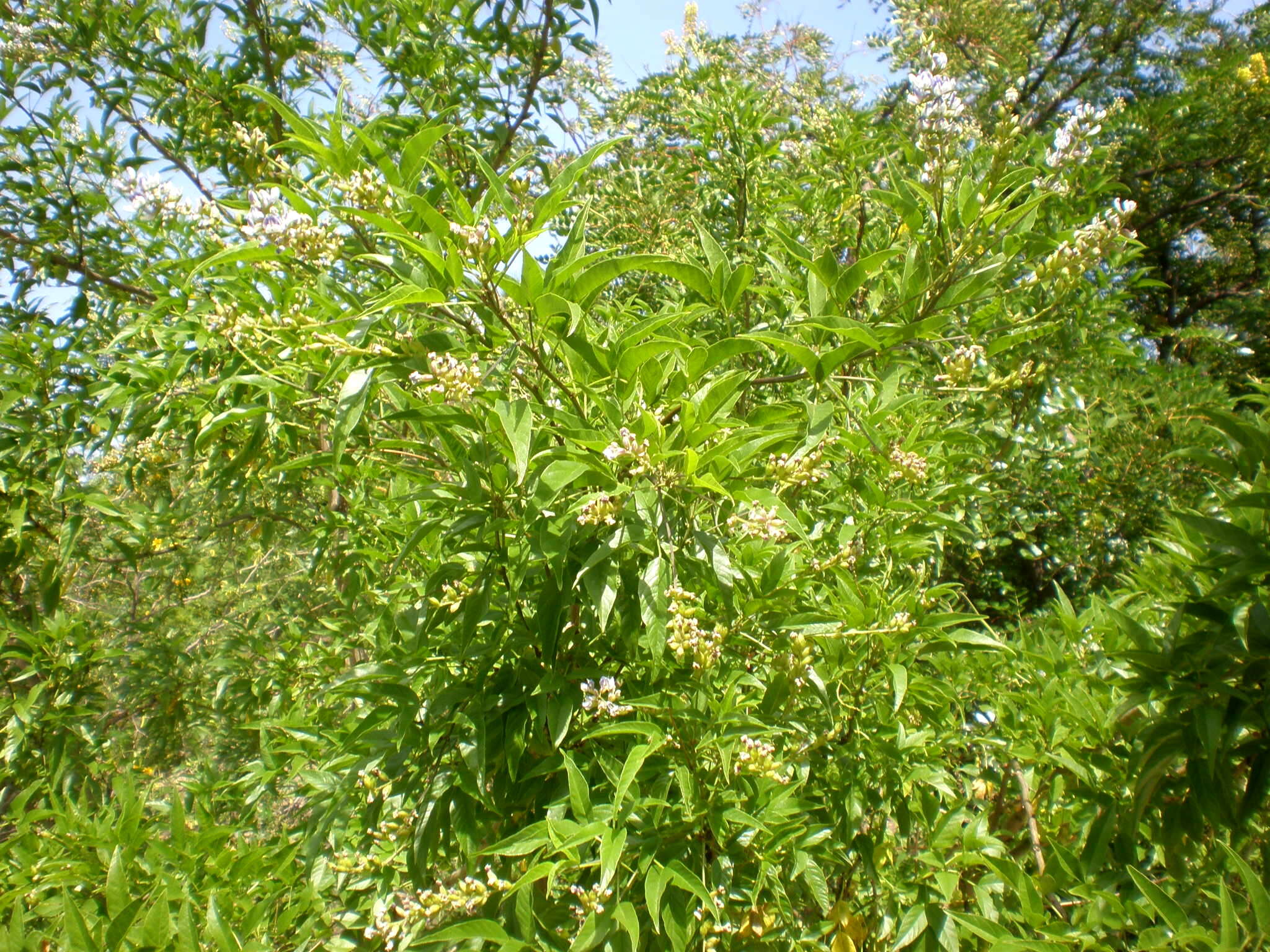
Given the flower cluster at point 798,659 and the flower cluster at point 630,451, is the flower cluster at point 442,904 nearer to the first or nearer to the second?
the flower cluster at point 798,659

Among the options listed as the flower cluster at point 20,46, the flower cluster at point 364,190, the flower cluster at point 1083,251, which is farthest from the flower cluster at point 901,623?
the flower cluster at point 20,46

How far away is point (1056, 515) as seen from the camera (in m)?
4.46

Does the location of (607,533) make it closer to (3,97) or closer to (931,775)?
(931,775)

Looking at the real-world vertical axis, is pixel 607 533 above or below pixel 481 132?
below

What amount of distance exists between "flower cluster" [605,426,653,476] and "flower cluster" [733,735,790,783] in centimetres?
52

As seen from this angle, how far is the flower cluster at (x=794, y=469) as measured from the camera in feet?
4.67

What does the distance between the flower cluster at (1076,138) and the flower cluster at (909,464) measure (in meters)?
0.61

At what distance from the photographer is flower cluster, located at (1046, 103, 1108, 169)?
4.87ft

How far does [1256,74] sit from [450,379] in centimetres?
1009

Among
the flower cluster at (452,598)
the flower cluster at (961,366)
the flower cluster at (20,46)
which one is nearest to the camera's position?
the flower cluster at (452,598)

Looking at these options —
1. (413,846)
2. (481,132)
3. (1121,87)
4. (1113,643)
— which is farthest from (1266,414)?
(1121,87)

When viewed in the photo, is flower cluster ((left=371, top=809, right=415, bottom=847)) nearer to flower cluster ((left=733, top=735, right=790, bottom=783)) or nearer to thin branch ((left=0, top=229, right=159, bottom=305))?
flower cluster ((left=733, top=735, right=790, bottom=783))

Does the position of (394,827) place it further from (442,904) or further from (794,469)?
(794,469)

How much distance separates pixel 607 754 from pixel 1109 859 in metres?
1.01
